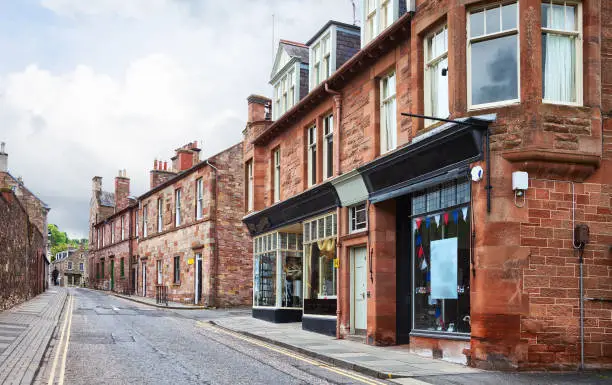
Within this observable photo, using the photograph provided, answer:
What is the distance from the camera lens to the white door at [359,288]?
1759 cm

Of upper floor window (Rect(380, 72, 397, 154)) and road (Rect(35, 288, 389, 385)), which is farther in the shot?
upper floor window (Rect(380, 72, 397, 154))

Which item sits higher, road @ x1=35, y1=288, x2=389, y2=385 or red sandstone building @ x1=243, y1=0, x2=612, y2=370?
red sandstone building @ x1=243, y1=0, x2=612, y2=370

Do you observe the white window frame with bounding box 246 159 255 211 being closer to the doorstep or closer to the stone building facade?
the doorstep

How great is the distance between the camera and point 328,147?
810 inches

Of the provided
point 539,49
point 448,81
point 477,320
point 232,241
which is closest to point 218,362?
point 477,320

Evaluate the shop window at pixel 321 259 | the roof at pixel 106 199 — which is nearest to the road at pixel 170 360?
the shop window at pixel 321 259

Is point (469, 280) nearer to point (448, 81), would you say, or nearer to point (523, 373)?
point (523, 373)

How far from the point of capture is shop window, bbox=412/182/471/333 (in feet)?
42.9

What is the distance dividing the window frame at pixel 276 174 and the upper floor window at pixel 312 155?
3.20 metres

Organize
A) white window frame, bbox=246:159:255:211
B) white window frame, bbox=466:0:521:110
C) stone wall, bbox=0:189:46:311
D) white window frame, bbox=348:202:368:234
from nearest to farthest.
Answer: white window frame, bbox=466:0:521:110
white window frame, bbox=348:202:368:234
stone wall, bbox=0:189:46:311
white window frame, bbox=246:159:255:211

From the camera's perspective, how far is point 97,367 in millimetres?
11688

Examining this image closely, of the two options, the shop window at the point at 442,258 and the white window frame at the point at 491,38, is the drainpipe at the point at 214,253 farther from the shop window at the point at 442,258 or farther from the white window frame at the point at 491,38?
the white window frame at the point at 491,38

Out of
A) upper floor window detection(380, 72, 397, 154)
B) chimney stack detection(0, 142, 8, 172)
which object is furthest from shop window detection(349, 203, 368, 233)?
chimney stack detection(0, 142, 8, 172)

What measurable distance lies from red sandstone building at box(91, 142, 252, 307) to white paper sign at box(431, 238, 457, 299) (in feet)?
70.0
